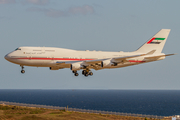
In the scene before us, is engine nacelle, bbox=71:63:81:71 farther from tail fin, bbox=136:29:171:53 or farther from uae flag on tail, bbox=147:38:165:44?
uae flag on tail, bbox=147:38:165:44

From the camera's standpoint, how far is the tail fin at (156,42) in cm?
7211

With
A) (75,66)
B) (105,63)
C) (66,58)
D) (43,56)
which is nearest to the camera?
(43,56)

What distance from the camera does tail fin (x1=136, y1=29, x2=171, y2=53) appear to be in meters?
72.1

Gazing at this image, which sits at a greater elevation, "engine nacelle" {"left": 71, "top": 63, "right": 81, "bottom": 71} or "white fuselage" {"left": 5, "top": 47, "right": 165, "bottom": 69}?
"white fuselage" {"left": 5, "top": 47, "right": 165, "bottom": 69}

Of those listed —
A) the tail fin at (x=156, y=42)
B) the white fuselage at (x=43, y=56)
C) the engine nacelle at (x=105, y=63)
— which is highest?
the tail fin at (x=156, y=42)

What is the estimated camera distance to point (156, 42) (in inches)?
2852

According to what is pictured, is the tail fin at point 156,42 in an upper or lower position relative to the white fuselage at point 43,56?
upper

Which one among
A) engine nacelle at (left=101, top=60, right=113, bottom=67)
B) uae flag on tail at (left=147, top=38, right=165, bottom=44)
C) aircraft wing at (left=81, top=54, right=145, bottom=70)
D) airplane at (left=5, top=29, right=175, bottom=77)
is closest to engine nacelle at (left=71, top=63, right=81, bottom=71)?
airplane at (left=5, top=29, right=175, bottom=77)

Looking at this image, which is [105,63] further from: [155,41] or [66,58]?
[155,41]

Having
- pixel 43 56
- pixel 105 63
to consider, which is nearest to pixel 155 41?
pixel 105 63

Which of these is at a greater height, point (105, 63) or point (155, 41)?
point (155, 41)

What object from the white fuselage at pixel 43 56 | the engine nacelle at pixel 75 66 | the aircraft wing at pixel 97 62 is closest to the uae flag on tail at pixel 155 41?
the aircraft wing at pixel 97 62

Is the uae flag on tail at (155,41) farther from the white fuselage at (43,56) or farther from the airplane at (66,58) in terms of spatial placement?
the white fuselage at (43,56)

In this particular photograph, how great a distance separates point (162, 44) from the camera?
238 ft
